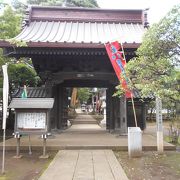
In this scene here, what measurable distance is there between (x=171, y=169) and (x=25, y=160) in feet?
14.5

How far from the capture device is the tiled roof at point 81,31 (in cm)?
1415

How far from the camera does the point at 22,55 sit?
42.1 feet

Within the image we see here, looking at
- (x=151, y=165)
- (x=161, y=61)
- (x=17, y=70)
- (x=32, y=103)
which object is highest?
(x=17, y=70)

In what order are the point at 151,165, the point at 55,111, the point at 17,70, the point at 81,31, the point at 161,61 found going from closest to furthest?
the point at 161,61 < the point at 151,165 < the point at 55,111 < the point at 81,31 < the point at 17,70

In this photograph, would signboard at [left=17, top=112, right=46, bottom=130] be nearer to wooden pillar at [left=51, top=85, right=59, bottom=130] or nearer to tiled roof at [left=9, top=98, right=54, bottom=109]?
tiled roof at [left=9, top=98, right=54, bottom=109]

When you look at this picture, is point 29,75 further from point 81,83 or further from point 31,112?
point 31,112

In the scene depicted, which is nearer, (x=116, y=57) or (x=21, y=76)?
(x=116, y=57)

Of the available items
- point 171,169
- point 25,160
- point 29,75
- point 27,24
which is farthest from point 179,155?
point 29,75

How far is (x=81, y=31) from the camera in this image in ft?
51.1

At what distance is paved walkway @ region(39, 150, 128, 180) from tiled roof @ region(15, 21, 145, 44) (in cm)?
579

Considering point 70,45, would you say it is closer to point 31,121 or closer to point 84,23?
point 31,121

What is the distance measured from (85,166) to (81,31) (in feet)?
29.6

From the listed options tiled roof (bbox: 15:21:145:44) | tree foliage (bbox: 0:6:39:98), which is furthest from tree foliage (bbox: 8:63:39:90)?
tiled roof (bbox: 15:21:145:44)

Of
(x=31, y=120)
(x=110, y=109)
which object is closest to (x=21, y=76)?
(x=110, y=109)
